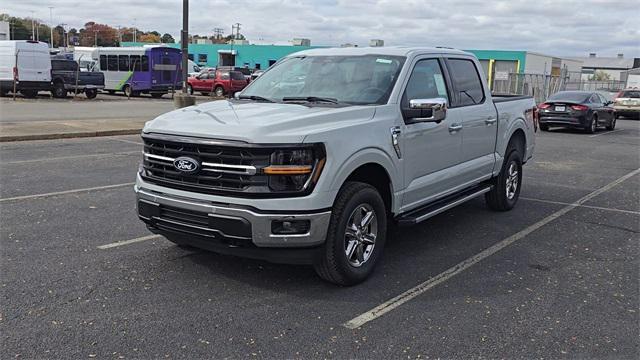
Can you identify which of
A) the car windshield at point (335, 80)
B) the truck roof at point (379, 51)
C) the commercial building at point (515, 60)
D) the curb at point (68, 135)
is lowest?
the curb at point (68, 135)

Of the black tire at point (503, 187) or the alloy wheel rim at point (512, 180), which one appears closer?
the black tire at point (503, 187)

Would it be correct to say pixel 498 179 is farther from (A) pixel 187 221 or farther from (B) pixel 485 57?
(B) pixel 485 57

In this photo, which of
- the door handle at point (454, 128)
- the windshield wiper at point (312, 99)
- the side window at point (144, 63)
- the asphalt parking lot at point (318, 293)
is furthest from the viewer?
the side window at point (144, 63)

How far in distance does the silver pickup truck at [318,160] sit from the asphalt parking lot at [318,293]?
41 cm

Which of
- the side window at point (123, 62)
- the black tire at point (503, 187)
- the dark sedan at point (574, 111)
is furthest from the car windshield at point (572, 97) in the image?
the side window at point (123, 62)

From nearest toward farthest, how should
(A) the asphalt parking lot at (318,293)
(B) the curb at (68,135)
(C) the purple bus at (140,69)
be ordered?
(A) the asphalt parking lot at (318,293)
(B) the curb at (68,135)
(C) the purple bus at (140,69)

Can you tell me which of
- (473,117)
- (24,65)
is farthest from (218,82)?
(473,117)

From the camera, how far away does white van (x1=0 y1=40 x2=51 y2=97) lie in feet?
87.8

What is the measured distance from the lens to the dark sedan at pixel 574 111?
20656mm

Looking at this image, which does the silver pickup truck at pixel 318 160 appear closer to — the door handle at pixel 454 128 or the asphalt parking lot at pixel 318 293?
the door handle at pixel 454 128

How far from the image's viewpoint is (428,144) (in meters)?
5.62

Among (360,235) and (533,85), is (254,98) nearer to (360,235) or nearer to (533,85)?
(360,235)

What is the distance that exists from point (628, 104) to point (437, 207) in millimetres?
28995

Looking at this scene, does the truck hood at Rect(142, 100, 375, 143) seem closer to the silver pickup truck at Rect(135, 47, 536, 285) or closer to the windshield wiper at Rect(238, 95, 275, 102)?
the silver pickup truck at Rect(135, 47, 536, 285)
